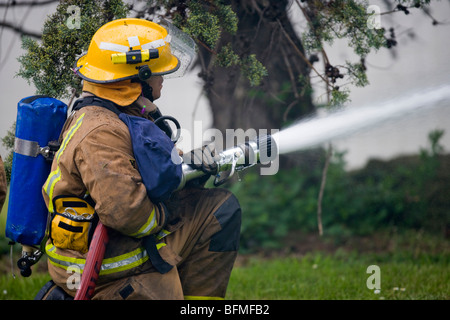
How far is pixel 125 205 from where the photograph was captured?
8.22 ft

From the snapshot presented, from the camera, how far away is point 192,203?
327cm

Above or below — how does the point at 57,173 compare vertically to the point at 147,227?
above

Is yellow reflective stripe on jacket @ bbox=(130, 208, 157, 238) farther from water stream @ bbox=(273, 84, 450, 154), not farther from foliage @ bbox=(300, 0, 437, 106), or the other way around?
foliage @ bbox=(300, 0, 437, 106)

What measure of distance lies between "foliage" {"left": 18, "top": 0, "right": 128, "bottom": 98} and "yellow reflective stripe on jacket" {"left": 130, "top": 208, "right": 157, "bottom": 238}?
1.31 metres

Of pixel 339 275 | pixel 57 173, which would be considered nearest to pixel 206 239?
pixel 57 173

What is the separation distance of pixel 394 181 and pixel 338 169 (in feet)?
2.36

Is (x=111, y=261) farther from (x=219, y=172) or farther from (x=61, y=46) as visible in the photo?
(x=61, y=46)

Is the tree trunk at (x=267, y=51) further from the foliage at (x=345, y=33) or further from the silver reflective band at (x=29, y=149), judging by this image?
the silver reflective band at (x=29, y=149)

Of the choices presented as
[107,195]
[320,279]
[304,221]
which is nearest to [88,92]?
[107,195]

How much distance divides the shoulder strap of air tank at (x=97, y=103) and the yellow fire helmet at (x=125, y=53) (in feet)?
0.36

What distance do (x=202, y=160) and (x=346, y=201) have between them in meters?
3.70

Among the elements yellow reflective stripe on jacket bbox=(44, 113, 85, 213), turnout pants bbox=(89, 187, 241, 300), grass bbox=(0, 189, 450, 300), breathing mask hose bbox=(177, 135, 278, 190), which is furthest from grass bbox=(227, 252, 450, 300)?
yellow reflective stripe on jacket bbox=(44, 113, 85, 213)

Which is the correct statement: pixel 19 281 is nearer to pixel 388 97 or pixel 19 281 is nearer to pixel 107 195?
pixel 107 195

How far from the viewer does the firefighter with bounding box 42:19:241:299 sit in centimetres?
255
